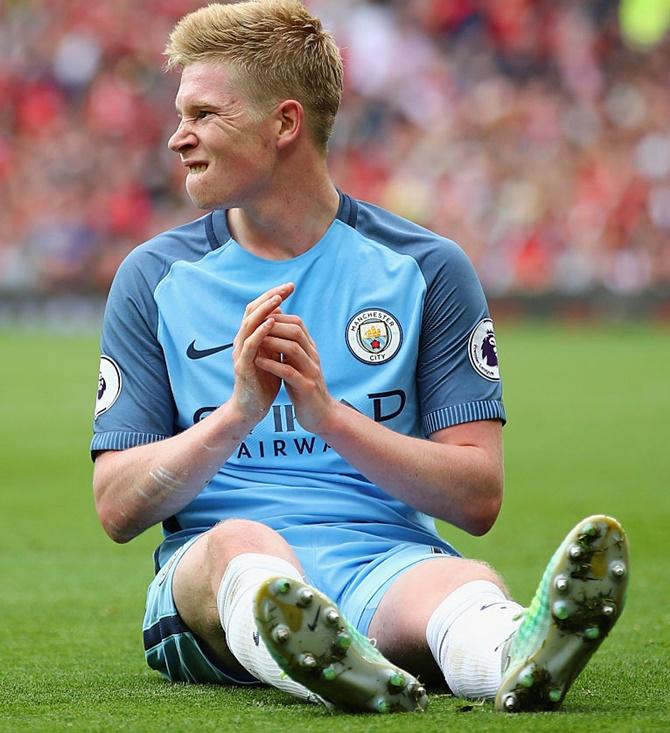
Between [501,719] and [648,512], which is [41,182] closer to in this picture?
[648,512]

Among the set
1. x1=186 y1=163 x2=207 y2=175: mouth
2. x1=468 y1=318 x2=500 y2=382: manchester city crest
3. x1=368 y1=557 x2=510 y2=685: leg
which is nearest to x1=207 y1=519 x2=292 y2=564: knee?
x1=368 y1=557 x2=510 y2=685: leg

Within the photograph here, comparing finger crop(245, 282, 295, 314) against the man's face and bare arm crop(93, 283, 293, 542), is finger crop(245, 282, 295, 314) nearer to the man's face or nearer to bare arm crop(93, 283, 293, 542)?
bare arm crop(93, 283, 293, 542)

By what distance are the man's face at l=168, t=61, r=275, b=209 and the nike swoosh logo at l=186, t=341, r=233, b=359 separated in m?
0.29

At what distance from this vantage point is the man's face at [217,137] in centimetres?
332

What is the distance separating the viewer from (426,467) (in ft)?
10.5

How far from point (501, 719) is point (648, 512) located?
16.2ft

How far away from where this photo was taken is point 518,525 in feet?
23.5

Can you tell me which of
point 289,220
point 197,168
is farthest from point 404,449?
point 197,168

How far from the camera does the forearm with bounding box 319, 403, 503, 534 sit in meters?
3.12

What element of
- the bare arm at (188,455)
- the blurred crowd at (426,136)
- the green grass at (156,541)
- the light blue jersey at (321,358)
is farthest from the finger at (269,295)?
the blurred crowd at (426,136)

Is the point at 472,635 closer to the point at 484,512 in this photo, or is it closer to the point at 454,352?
the point at 484,512

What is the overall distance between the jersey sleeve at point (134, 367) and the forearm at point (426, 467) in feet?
1.48

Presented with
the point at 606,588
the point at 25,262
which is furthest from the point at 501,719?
the point at 25,262

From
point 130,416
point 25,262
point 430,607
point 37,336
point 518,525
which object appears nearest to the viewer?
point 430,607
